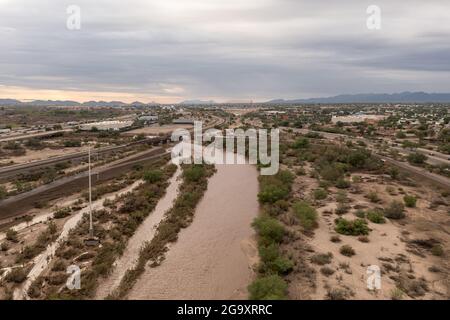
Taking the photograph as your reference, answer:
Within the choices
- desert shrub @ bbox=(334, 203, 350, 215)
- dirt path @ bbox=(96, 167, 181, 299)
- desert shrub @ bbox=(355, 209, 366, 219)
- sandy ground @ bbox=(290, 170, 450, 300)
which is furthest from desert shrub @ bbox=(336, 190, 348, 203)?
dirt path @ bbox=(96, 167, 181, 299)

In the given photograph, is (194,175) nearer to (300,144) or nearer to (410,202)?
(410,202)

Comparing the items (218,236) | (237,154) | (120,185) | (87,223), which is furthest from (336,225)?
(237,154)

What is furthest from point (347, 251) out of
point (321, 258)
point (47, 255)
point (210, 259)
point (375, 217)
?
point (47, 255)

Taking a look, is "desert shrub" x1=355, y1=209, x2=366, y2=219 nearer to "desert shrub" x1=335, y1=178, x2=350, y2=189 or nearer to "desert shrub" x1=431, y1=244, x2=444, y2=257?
"desert shrub" x1=431, y1=244, x2=444, y2=257

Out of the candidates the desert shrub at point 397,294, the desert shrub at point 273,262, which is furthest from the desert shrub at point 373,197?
the desert shrub at point 397,294

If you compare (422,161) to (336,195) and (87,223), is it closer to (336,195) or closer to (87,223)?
(336,195)
